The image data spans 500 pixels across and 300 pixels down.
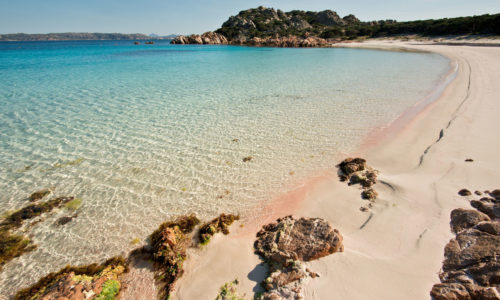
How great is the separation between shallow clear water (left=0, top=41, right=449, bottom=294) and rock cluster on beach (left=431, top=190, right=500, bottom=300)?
3703 millimetres

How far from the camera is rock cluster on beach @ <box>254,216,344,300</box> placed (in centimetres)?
360

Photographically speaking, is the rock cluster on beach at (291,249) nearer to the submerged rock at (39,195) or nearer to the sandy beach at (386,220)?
the sandy beach at (386,220)

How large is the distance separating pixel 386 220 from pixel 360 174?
1903 millimetres

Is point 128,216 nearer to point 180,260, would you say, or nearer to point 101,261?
point 101,261

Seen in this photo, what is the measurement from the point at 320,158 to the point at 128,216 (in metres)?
6.36

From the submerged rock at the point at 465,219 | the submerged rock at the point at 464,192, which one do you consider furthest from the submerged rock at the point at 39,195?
the submerged rock at the point at 464,192

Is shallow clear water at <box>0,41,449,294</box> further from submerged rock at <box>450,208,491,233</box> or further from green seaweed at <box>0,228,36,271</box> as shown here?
submerged rock at <box>450,208,491,233</box>

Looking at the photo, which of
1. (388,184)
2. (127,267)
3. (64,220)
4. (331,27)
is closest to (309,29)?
(331,27)

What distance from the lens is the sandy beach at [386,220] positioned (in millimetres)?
3684

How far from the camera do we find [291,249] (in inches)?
165

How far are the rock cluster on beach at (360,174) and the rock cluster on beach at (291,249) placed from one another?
82.1 inches

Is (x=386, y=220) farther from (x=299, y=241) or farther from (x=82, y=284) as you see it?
(x=82, y=284)

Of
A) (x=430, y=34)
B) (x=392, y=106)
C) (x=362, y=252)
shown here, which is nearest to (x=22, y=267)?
(x=362, y=252)

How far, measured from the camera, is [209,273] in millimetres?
4207
